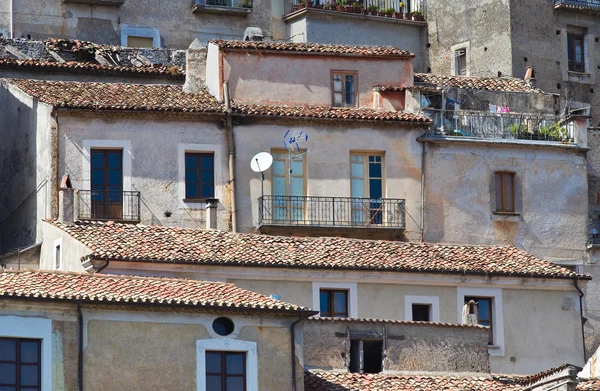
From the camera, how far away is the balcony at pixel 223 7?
6488 cm

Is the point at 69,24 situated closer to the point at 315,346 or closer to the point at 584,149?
the point at 584,149

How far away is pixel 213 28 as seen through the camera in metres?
65.4

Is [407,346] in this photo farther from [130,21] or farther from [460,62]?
[460,62]

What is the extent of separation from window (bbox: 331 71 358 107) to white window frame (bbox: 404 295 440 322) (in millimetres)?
9406

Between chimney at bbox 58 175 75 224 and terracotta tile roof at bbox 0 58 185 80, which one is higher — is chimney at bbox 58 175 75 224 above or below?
below

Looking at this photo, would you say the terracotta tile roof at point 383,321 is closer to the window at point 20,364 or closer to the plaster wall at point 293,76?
the window at point 20,364

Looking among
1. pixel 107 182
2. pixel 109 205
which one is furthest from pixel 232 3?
pixel 109 205

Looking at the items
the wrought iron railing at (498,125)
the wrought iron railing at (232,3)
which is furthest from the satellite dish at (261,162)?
the wrought iron railing at (232,3)

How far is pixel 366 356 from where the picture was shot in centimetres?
4350

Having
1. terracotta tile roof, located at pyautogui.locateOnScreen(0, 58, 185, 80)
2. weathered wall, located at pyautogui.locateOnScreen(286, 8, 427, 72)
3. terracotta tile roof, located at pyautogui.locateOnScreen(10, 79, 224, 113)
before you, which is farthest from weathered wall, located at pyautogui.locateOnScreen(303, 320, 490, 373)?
weathered wall, located at pyautogui.locateOnScreen(286, 8, 427, 72)

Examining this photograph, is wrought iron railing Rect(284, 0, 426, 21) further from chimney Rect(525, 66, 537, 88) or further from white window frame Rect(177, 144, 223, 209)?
white window frame Rect(177, 144, 223, 209)

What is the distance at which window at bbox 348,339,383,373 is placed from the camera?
43250 mm

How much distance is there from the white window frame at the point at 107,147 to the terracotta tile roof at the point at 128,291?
10.9 meters

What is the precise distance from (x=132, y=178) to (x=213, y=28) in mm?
14678
